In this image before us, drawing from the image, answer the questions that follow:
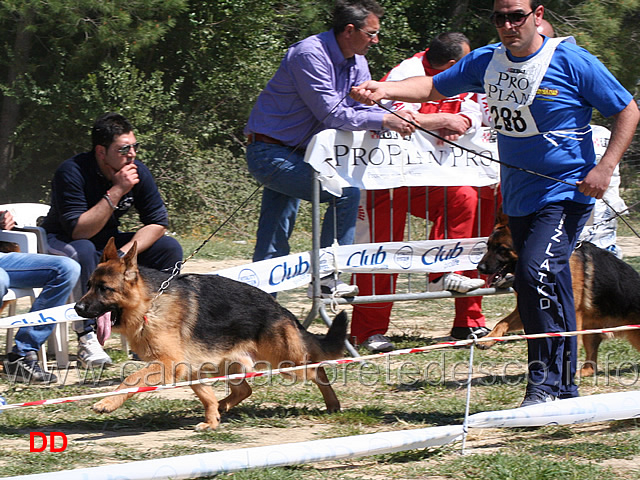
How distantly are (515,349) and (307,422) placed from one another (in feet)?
8.50

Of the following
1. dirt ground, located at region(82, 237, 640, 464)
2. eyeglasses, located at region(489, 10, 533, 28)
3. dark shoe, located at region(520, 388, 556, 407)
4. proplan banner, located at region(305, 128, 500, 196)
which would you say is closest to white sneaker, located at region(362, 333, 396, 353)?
proplan banner, located at region(305, 128, 500, 196)

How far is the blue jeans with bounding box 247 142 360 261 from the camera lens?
6.38 metres

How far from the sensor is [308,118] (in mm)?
6508

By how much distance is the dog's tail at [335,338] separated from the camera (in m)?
5.21

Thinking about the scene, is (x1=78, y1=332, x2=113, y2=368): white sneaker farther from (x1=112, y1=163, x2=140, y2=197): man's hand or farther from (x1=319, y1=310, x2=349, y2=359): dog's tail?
(x1=319, y1=310, x2=349, y2=359): dog's tail

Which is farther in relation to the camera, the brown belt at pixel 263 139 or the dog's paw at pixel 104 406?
the brown belt at pixel 263 139

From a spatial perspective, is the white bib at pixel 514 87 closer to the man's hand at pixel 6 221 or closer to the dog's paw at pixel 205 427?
the dog's paw at pixel 205 427

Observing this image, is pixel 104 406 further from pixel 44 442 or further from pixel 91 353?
pixel 91 353

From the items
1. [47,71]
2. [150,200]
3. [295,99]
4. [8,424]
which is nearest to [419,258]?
[295,99]

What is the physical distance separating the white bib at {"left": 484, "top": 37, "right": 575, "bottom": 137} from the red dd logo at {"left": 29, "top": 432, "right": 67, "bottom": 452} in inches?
118

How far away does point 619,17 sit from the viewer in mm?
15414

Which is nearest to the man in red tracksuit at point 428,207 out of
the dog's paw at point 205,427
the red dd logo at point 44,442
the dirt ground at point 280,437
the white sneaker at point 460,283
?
the white sneaker at point 460,283

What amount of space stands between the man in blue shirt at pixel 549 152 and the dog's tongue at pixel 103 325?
7.88ft

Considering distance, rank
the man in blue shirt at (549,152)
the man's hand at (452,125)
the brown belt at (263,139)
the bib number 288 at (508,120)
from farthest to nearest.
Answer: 1. the man's hand at (452,125)
2. the brown belt at (263,139)
3. the bib number 288 at (508,120)
4. the man in blue shirt at (549,152)
